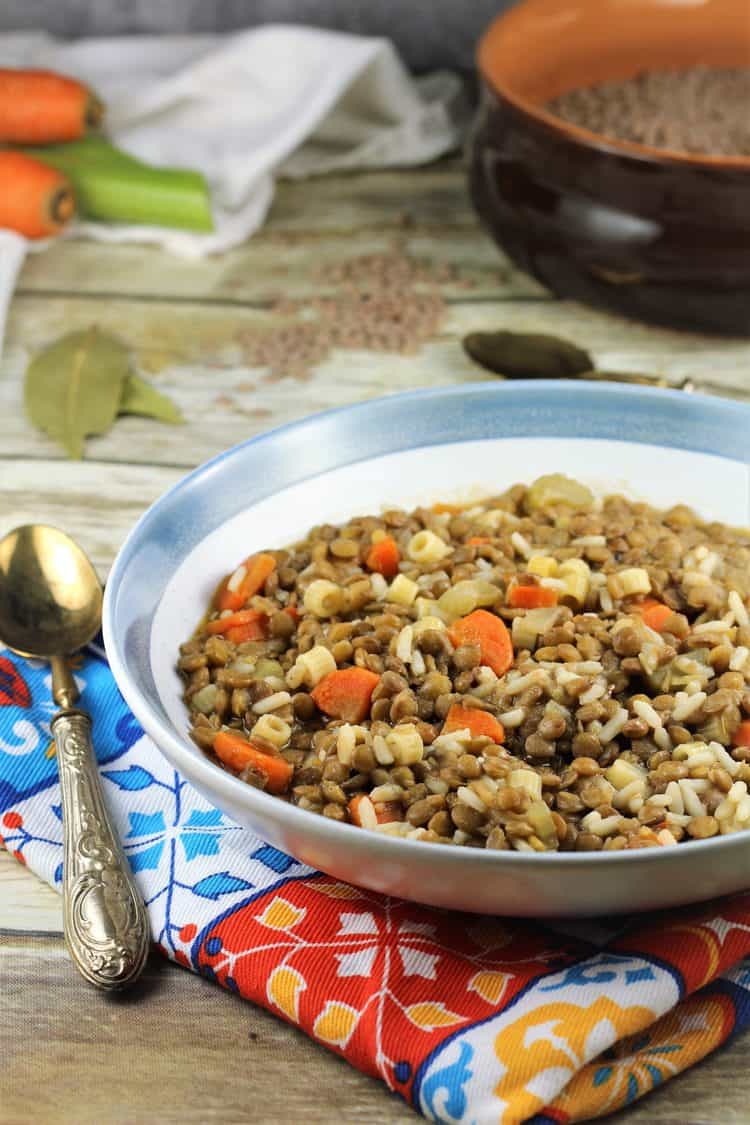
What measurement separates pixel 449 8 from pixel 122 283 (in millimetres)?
1504

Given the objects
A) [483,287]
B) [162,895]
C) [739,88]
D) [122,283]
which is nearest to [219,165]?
[122,283]

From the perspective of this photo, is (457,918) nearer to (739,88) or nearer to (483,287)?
(483,287)

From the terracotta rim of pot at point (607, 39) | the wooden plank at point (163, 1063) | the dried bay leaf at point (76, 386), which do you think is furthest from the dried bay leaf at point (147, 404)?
the wooden plank at point (163, 1063)

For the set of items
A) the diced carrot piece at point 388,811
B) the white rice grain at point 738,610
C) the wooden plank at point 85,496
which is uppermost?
the white rice grain at point 738,610

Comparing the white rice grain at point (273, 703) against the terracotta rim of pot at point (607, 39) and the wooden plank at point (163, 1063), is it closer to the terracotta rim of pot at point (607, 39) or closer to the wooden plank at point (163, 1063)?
the wooden plank at point (163, 1063)

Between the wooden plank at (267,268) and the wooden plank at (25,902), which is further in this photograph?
the wooden plank at (267,268)

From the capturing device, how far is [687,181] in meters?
2.70

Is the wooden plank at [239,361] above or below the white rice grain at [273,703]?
below

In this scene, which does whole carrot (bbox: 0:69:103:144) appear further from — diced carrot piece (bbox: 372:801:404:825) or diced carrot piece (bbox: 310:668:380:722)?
diced carrot piece (bbox: 372:801:404:825)

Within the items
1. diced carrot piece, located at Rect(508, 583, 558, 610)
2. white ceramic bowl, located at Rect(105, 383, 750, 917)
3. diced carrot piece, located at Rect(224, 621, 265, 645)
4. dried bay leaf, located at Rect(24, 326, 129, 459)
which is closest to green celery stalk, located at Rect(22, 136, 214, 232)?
dried bay leaf, located at Rect(24, 326, 129, 459)

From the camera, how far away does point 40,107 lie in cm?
353

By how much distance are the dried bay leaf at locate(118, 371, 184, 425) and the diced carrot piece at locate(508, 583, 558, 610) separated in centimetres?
114

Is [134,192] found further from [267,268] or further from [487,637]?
[487,637]

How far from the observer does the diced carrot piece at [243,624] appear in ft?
6.59
